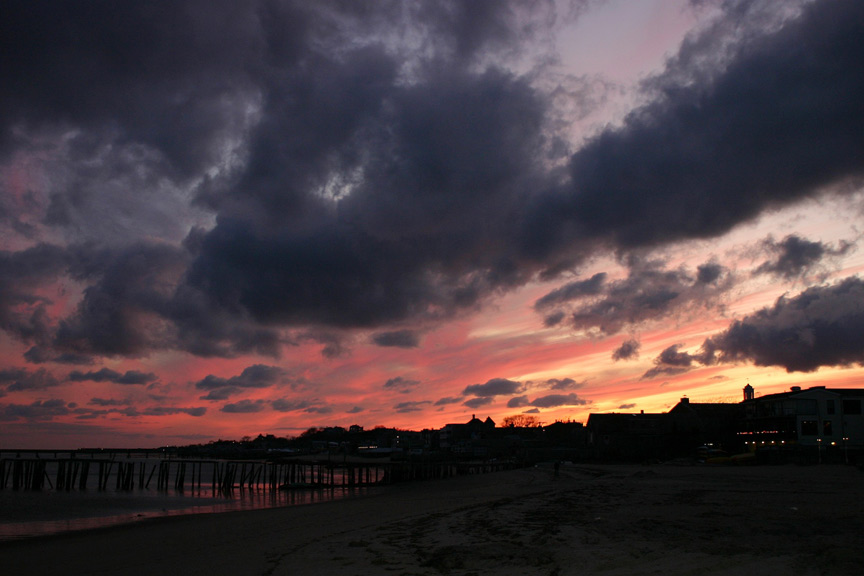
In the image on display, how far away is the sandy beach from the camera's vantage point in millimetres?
11359

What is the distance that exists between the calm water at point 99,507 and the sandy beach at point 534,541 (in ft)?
15.8

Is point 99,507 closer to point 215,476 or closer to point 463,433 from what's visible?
point 215,476

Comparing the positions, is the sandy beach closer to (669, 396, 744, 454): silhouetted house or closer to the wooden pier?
the wooden pier

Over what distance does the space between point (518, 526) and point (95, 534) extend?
19150 mm

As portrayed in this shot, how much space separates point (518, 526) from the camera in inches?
646

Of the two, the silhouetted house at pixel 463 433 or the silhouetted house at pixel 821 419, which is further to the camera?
the silhouetted house at pixel 463 433

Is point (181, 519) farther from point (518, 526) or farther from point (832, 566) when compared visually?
point (832, 566)

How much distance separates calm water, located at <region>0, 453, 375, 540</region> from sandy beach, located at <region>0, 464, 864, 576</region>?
482 centimetres

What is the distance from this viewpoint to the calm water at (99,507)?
28.6 meters

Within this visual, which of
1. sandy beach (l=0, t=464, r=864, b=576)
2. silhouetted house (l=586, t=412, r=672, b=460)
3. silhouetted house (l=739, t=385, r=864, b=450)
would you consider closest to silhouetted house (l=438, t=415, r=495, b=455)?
silhouetted house (l=586, t=412, r=672, b=460)

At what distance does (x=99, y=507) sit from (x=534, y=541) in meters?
36.6

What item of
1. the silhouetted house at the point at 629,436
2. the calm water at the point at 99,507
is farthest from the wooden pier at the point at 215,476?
the silhouetted house at the point at 629,436

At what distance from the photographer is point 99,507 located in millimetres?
39188

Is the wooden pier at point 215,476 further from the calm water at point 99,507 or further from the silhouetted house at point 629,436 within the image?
the silhouetted house at point 629,436
